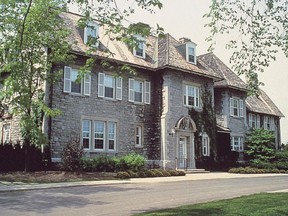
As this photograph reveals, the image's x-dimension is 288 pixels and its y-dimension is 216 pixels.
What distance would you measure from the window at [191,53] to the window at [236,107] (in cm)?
601

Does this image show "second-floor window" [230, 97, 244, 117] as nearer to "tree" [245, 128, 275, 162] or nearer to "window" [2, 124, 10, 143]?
"tree" [245, 128, 275, 162]

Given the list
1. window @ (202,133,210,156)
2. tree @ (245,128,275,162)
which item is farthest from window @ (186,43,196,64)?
tree @ (245,128,275,162)

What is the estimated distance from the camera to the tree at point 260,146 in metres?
32.4

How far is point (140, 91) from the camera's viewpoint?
27.0 m

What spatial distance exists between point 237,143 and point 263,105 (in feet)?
31.8

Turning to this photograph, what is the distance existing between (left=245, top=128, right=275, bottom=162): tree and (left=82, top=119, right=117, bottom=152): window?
46.3 feet

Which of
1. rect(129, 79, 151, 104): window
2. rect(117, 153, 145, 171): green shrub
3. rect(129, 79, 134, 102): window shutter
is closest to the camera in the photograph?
rect(117, 153, 145, 171): green shrub

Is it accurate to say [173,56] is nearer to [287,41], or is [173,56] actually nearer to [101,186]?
[101,186]

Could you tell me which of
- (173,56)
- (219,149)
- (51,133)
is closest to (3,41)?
(51,133)

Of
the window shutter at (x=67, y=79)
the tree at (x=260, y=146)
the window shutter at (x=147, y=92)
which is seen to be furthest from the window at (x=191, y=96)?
the window shutter at (x=67, y=79)

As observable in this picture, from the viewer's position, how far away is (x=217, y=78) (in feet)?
98.0

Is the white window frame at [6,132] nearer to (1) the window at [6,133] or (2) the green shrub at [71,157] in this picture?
(1) the window at [6,133]

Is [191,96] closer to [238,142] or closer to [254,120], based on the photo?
[238,142]

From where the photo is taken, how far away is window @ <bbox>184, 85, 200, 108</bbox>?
2819cm
